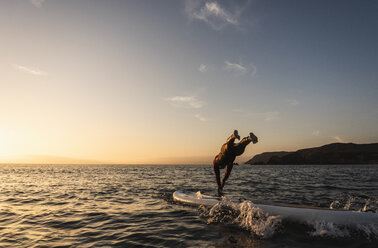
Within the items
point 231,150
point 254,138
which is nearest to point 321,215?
point 254,138

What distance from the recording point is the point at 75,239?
557 cm

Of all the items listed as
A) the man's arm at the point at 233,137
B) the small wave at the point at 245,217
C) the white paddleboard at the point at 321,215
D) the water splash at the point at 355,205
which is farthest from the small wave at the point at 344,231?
the man's arm at the point at 233,137

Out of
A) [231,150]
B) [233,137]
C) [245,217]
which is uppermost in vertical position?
[233,137]

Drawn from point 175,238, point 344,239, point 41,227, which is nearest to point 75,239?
point 41,227

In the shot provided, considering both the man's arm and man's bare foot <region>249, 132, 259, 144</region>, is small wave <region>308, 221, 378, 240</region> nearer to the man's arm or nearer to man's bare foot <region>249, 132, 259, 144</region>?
man's bare foot <region>249, 132, 259, 144</region>

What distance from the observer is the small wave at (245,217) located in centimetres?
599

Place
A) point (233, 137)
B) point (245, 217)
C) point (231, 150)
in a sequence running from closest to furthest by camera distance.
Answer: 1. point (245, 217)
2. point (233, 137)
3. point (231, 150)

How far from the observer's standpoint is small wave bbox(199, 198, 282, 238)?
599 centimetres

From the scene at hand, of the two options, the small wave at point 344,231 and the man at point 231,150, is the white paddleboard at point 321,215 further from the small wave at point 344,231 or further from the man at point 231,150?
the man at point 231,150

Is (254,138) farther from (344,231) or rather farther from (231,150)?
(344,231)

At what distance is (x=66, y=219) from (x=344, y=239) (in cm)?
847

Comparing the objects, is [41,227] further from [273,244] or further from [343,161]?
[343,161]

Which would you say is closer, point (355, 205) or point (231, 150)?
point (231, 150)

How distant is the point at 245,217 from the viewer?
23.2 ft
